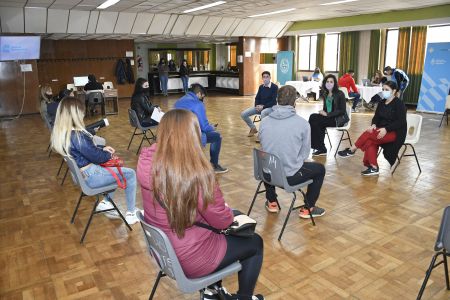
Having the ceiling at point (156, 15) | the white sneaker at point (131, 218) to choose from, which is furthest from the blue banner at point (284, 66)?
the white sneaker at point (131, 218)

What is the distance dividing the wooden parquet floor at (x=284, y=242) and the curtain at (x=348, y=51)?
857 cm

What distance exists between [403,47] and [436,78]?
2063 mm

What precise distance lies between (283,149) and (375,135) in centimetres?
227

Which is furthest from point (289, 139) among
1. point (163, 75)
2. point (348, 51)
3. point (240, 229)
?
point (163, 75)

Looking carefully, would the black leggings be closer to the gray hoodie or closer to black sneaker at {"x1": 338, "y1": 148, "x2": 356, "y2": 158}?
the gray hoodie

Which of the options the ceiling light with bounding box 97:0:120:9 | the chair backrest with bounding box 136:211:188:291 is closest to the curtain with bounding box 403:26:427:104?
the ceiling light with bounding box 97:0:120:9

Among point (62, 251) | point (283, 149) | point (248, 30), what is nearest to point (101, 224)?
point (62, 251)

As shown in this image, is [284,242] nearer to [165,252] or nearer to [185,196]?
[165,252]

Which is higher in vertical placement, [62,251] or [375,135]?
[375,135]

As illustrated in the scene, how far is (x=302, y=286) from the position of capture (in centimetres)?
268

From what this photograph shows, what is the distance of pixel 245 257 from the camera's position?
7.07ft

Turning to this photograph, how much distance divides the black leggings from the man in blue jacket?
2.83m

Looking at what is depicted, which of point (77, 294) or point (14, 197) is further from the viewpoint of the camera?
point (14, 197)

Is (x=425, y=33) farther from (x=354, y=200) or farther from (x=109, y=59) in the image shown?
(x=109, y=59)
